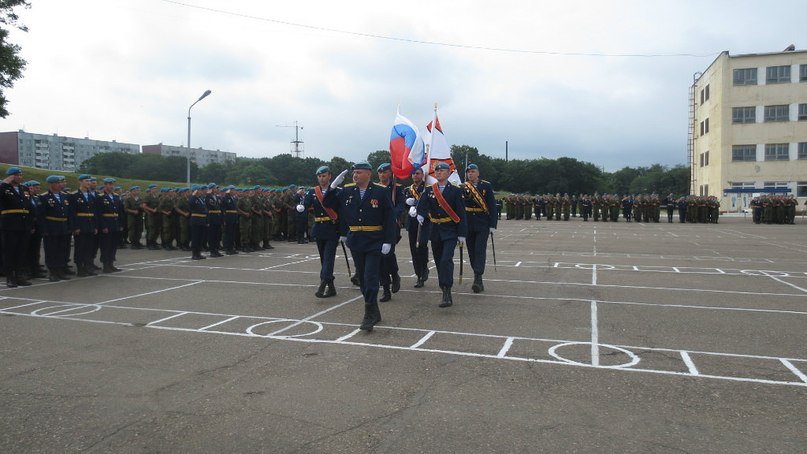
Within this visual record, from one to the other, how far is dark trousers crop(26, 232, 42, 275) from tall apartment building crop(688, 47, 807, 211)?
2154 inches

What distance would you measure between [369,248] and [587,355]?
301cm

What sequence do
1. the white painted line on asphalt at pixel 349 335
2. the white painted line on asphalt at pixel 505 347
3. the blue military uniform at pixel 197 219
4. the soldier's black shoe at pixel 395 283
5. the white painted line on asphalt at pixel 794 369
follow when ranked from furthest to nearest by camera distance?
the blue military uniform at pixel 197 219
the soldier's black shoe at pixel 395 283
the white painted line on asphalt at pixel 349 335
the white painted line on asphalt at pixel 505 347
the white painted line on asphalt at pixel 794 369

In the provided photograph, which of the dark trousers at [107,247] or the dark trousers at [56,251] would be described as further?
the dark trousers at [107,247]

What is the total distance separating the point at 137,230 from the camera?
1858 cm

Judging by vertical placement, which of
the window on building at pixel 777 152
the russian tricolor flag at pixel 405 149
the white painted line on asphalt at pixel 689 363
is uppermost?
the window on building at pixel 777 152

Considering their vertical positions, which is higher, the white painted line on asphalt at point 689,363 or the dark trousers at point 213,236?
the dark trousers at point 213,236

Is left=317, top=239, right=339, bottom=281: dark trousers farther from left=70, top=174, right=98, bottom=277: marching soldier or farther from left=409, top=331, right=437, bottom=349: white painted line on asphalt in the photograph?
left=70, top=174, right=98, bottom=277: marching soldier

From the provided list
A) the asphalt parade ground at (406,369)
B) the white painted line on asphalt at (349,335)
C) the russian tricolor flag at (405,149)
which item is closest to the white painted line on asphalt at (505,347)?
the asphalt parade ground at (406,369)

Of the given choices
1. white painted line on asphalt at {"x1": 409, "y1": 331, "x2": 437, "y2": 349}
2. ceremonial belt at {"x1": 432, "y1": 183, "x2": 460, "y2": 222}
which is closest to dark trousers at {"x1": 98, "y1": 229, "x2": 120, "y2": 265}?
ceremonial belt at {"x1": 432, "y1": 183, "x2": 460, "y2": 222}

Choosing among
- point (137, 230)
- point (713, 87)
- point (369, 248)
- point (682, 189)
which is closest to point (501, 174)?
point (682, 189)

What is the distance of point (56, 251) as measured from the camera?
11.5m

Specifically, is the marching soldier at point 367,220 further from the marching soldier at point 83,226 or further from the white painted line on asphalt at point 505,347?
the marching soldier at point 83,226

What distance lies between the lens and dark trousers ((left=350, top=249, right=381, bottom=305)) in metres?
7.04

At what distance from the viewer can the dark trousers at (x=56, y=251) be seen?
11.5 metres
